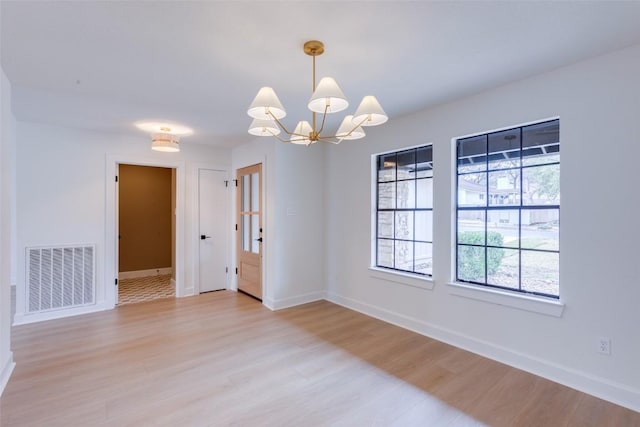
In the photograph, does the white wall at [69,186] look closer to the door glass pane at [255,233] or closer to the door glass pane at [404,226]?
the door glass pane at [255,233]

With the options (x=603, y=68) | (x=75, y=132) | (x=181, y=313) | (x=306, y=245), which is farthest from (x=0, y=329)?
(x=603, y=68)

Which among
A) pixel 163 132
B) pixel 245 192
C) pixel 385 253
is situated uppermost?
pixel 163 132

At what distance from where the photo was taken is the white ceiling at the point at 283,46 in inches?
69.2

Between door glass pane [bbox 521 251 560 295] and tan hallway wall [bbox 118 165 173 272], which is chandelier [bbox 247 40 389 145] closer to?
door glass pane [bbox 521 251 560 295]

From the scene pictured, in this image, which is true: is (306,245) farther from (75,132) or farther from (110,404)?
(75,132)

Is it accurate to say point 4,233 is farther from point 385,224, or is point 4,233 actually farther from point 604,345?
point 604,345

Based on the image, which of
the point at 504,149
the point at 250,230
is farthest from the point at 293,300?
the point at 504,149

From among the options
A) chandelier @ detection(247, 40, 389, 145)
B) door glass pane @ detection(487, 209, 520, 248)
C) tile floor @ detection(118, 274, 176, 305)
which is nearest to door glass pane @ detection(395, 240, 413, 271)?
door glass pane @ detection(487, 209, 520, 248)

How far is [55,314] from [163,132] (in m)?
2.74

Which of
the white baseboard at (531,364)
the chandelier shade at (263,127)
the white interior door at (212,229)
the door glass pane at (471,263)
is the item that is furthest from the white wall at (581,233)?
the white interior door at (212,229)

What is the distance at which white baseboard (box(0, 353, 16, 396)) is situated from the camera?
7.81 ft

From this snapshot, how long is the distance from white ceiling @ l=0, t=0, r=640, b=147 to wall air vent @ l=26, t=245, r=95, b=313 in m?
1.89

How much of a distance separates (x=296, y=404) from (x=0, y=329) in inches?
93.1

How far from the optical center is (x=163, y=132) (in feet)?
13.8
